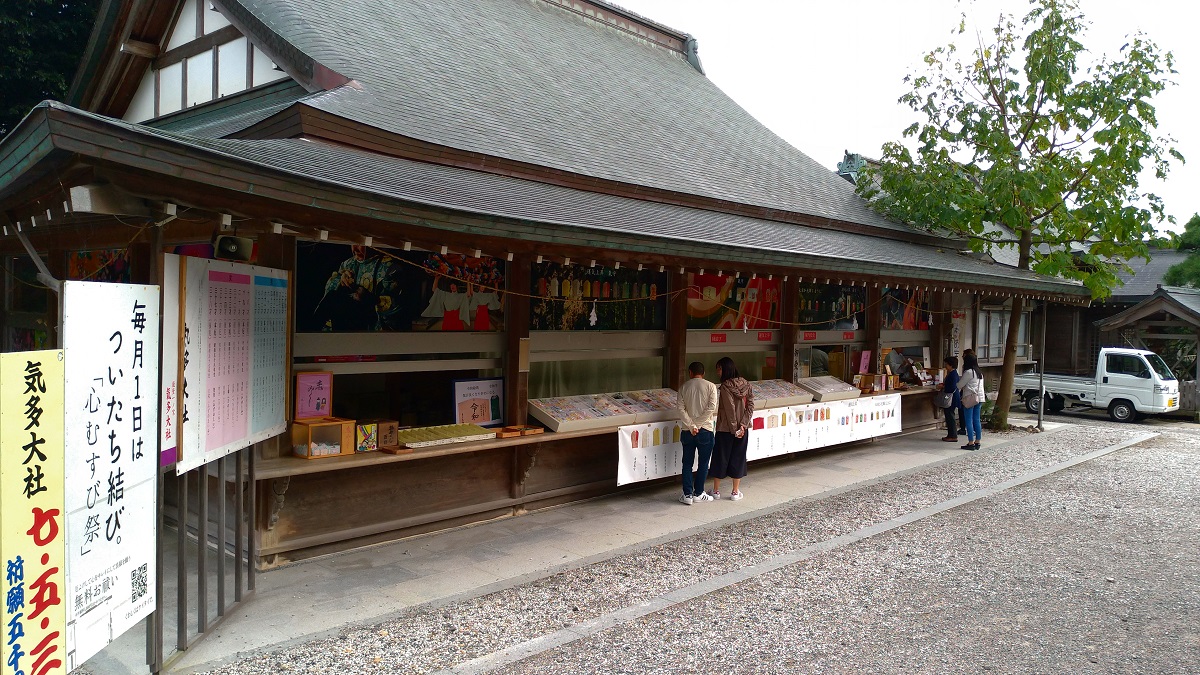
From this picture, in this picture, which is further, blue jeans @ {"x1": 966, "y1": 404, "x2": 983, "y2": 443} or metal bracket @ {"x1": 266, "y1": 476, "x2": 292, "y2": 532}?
blue jeans @ {"x1": 966, "y1": 404, "x2": 983, "y2": 443}

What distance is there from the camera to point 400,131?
776 cm

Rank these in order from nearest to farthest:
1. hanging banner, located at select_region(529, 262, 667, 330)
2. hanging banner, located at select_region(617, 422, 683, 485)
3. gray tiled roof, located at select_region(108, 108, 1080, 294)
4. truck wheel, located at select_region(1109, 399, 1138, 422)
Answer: gray tiled roof, located at select_region(108, 108, 1080, 294), hanging banner, located at select_region(529, 262, 667, 330), hanging banner, located at select_region(617, 422, 683, 485), truck wheel, located at select_region(1109, 399, 1138, 422)

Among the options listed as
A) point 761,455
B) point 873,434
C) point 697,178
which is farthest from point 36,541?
point 873,434

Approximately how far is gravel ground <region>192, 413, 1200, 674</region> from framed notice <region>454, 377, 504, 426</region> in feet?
6.66

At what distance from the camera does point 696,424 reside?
873 centimetres

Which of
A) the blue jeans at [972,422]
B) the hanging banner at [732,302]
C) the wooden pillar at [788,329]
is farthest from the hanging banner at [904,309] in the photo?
the hanging banner at [732,302]

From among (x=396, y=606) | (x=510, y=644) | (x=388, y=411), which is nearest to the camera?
Result: (x=510, y=644)

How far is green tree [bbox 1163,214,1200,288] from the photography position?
23.2m

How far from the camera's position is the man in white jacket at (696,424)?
8695mm

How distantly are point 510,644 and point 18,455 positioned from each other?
122 inches

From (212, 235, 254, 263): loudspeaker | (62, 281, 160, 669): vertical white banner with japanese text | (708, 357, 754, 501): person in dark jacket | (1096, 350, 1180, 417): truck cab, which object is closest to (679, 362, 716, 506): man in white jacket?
(708, 357, 754, 501): person in dark jacket

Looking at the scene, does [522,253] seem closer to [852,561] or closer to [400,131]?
[400,131]

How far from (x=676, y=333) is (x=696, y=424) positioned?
165 cm

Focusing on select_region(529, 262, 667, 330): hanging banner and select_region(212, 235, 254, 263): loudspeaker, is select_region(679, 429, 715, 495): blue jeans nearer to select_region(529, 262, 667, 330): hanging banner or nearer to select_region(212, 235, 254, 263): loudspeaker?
select_region(529, 262, 667, 330): hanging banner
